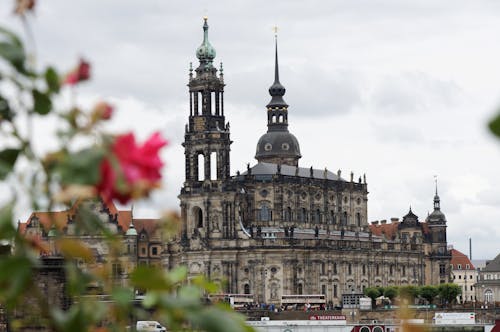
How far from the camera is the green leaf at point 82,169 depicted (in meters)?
3.52

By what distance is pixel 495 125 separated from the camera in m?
3.43

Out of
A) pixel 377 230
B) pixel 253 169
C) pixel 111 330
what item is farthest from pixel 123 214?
pixel 111 330

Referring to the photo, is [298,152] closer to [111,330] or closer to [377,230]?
[377,230]

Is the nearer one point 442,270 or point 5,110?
point 5,110

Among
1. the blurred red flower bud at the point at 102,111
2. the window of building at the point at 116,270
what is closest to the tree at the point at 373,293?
the window of building at the point at 116,270

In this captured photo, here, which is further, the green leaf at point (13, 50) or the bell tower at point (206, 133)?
the bell tower at point (206, 133)

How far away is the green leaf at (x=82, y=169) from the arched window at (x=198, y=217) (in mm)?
105889

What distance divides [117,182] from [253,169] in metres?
112

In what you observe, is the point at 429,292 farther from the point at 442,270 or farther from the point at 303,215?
the point at 442,270

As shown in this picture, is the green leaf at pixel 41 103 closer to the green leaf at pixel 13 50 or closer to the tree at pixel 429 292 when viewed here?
the green leaf at pixel 13 50

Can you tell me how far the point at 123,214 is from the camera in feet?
397

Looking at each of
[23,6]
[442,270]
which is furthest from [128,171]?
[442,270]

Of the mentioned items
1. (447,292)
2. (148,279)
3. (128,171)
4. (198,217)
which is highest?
(198,217)

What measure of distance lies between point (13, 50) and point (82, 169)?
440mm
